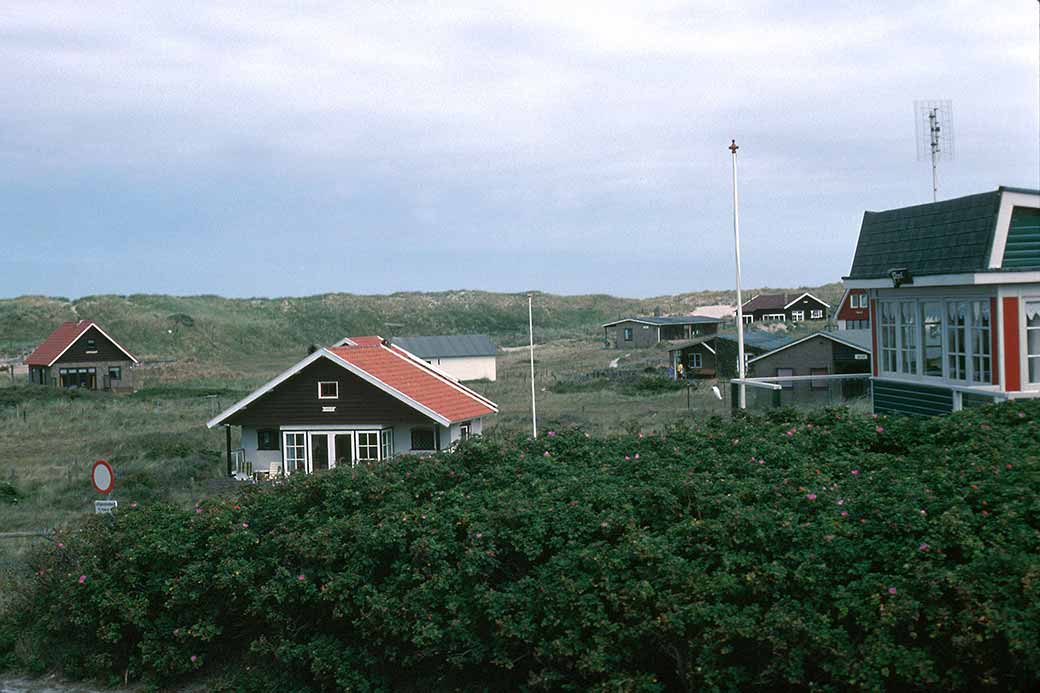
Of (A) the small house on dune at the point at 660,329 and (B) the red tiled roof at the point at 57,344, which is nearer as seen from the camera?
(B) the red tiled roof at the point at 57,344

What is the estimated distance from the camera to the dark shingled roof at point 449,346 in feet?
230

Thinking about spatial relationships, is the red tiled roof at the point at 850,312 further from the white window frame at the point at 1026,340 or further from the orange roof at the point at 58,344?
the white window frame at the point at 1026,340

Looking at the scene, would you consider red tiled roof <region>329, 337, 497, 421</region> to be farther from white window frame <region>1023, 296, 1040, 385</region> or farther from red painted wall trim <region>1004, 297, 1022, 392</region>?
white window frame <region>1023, 296, 1040, 385</region>

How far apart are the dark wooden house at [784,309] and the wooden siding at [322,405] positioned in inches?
2868

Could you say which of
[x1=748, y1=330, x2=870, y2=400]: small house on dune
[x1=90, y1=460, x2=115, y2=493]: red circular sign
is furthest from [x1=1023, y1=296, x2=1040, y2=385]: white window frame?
[x1=748, y1=330, x2=870, y2=400]: small house on dune

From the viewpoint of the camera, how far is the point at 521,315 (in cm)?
18638

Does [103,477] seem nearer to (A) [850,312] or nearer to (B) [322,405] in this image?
(B) [322,405]

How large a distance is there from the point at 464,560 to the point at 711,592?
1885 millimetres

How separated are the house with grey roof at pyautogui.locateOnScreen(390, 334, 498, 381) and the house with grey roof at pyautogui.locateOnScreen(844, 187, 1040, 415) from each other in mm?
52622

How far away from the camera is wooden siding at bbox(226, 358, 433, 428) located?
2795 cm

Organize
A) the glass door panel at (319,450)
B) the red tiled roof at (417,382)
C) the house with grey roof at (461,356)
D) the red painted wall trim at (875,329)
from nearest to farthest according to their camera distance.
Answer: the red painted wall trim at (875,329) → the red tiled roof at (417,382) → the glass door panel at (319,450) → the house with grey roof at (461,356)

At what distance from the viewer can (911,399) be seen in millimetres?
17234

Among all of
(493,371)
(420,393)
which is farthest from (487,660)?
(493,371)

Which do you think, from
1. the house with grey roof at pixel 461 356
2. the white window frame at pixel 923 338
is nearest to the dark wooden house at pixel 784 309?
the house with grey roof at pixel 461 356
